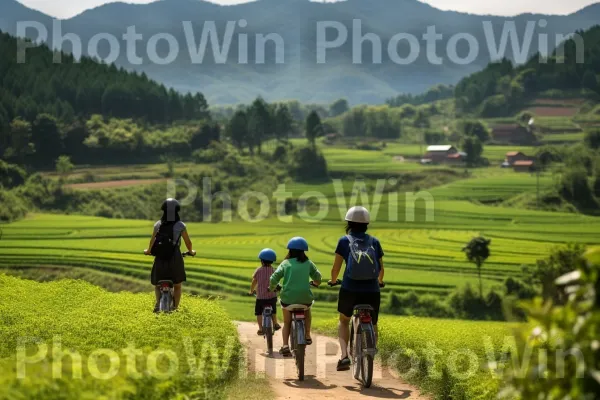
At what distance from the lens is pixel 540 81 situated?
15338 centimetres

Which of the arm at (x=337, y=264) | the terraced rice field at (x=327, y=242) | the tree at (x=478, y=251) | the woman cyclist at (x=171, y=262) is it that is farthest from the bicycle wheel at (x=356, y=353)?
the tree at (x=478, y=251)

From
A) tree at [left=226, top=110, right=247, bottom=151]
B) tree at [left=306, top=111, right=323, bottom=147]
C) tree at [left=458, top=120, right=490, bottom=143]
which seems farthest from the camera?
tree at [left=458, top=120, right=490, bottom=143]

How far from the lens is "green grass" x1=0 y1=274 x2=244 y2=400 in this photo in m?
6.00

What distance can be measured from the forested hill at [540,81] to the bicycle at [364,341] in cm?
14214

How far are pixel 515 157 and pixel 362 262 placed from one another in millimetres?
98656

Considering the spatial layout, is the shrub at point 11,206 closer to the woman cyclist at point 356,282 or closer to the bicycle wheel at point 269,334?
the bicycle wheel at point 269,334

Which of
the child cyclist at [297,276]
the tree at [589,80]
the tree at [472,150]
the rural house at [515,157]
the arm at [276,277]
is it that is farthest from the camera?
the tree at [589,80]

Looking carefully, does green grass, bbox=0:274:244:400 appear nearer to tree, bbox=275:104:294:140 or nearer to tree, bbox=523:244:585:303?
tree, bbox=523:244:585:303

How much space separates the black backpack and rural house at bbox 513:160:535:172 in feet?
298

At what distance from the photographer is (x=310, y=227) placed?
71.4 m

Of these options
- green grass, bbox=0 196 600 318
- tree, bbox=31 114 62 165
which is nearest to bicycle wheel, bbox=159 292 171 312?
green grass, bbox=0 196 600 318

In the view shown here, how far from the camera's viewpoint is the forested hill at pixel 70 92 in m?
102

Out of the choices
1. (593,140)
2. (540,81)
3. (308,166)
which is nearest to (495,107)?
(540,81)

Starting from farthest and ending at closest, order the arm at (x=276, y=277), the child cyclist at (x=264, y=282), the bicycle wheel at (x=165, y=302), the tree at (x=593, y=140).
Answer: the tree at (x=593, y=140) → the child cyclist at (x=264, y=282) → the bicycle wheel at (x=165, y=302) → the arm at (x=276, y=277)
